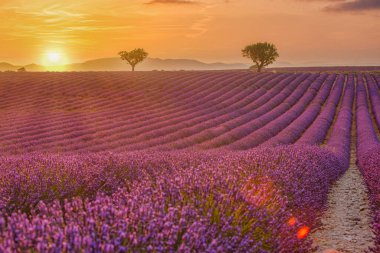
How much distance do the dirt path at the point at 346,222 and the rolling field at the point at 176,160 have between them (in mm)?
239

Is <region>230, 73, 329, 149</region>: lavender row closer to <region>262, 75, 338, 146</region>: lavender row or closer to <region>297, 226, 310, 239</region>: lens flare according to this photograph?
<region>262, 75, 338, 146</region>: lavender row

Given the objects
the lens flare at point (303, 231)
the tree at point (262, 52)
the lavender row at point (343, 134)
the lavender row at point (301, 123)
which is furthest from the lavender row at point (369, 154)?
the tree at point (262, 52)

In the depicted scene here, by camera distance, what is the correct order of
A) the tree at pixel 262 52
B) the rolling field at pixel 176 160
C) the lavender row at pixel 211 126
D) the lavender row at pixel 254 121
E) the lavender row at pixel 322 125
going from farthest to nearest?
1. the tree at pixel 262 52
2. the lavender row at pixel 322 125
3. the lavender row at pixel 254 121
4. the lavender row at pixel 211 126
5. the rolling field at pixel 176 160

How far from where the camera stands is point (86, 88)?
30562 mm

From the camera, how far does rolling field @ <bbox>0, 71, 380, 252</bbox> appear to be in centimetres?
307

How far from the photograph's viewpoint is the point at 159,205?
3.61m

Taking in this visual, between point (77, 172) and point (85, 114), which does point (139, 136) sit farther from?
point (77, 172)

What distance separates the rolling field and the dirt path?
0.24m

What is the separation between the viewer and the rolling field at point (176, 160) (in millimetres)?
3070

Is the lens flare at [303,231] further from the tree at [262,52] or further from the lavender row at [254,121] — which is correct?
the tree at [262,52]

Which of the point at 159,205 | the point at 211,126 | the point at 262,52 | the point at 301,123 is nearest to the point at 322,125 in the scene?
the point at 301,123

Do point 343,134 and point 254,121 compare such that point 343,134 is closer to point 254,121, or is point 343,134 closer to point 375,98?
point 254,121

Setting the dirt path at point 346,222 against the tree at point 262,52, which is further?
the tree at point 262,52

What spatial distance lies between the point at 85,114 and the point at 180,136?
723 cm
